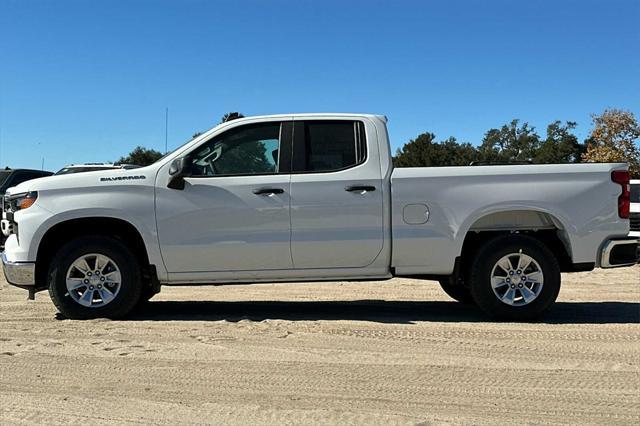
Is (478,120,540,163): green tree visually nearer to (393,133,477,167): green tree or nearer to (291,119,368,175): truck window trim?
(393,133,477,167): green tree

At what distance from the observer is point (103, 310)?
20.1 feet

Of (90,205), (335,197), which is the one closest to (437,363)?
(335,197)

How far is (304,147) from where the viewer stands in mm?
6383

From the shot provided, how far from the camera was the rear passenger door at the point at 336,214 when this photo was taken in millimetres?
6168

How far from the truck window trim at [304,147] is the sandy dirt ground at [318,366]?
1601 millimetres

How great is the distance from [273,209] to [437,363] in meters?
2.35

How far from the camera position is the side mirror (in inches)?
239

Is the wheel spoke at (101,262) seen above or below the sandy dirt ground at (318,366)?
above

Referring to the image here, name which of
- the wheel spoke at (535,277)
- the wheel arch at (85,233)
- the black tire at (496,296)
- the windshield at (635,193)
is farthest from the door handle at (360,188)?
the windshield at (635,193)

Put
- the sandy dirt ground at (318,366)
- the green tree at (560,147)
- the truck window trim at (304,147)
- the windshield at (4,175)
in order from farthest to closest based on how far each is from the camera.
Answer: the green tree at (560,147), the windshield at (4,175), the truck window trim at (304,147), the sandy dirt ground at (318,366)

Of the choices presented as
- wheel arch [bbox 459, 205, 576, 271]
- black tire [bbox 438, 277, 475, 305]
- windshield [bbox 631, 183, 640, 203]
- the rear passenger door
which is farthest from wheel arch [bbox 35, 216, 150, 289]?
windshield [bbox 631, 183, 640, 203]

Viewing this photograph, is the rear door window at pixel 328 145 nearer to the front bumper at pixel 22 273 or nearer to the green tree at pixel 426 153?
the front bumper at pixel 22 273

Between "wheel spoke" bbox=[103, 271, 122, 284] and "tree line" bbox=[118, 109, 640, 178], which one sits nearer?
"wheel spoke" bbox=[103, 271, 122, 284]

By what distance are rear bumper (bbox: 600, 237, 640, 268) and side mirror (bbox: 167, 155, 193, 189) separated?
173 inches
